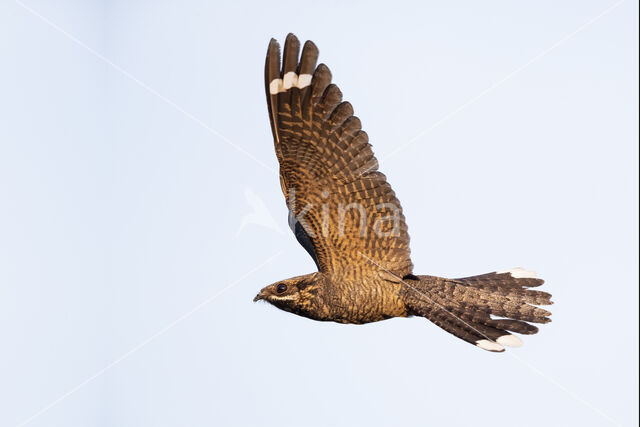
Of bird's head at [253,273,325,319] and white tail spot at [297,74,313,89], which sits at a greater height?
white tail spot at [297,74,313,89]

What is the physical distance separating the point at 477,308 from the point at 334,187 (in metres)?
0.39

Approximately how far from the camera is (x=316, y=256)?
4.93ft

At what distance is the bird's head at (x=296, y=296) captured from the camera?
1417mm

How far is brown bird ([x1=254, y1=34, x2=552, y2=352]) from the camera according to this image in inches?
55.9

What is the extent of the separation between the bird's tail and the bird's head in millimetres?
190

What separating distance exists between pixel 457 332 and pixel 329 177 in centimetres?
41

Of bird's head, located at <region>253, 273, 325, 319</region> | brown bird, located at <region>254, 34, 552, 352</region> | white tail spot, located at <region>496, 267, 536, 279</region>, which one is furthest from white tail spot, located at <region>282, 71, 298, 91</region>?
white tail spot, located at <region>496, 267, 536, 279</region>

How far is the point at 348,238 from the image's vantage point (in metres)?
1.48

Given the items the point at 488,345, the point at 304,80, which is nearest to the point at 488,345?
the point at 488,345

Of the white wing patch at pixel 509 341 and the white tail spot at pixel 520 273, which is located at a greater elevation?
the white tail spot at pixel 520 273

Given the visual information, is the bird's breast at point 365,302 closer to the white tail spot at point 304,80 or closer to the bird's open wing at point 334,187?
the bird's open wing at point 334,187

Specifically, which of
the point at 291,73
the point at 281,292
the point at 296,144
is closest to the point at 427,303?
the point at 281,292

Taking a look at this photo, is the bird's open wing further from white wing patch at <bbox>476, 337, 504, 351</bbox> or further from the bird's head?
white wing patch at <bbox>476, 337, 504, 351</bbox>

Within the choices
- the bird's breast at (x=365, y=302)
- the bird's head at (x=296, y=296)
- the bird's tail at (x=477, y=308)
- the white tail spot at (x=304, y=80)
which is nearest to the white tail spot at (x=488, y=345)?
the bird's tail at (x=477, y=308)
